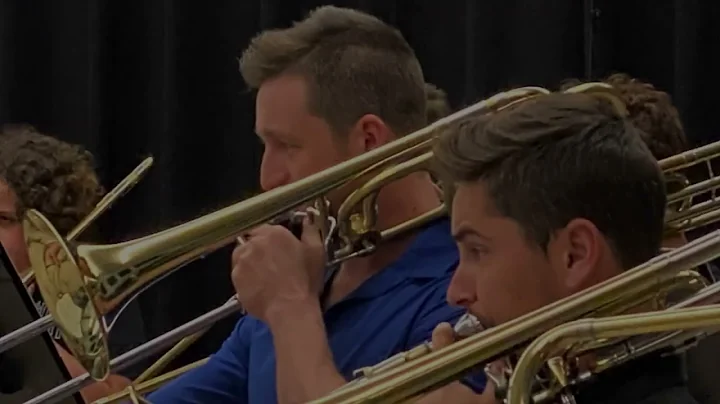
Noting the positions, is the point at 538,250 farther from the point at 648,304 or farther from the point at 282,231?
the point at 282,231

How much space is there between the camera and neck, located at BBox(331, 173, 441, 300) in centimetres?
131

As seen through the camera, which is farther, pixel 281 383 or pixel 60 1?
pixel 60 1

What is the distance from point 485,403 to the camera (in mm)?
1062

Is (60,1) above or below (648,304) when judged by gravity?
above

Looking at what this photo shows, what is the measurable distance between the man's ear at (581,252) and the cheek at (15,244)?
1.02 meters

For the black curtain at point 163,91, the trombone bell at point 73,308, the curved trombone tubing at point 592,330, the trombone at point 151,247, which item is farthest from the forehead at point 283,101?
the black curtain at point 163,91

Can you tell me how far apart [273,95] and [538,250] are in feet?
1.47

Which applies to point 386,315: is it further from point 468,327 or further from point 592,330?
point 592,330

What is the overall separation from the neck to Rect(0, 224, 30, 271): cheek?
65 centimetres

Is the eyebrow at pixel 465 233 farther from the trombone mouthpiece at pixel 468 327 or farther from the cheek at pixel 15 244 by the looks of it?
the cheek at pixel 15 244

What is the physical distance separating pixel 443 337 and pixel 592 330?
184 millimetres

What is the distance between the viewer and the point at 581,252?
0.98 meters

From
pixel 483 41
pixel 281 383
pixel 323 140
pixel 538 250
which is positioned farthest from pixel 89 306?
pixel 483 41

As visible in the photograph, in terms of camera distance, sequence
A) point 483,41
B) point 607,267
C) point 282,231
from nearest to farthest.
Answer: point 607,267 → point 282,231 → point 483,41
